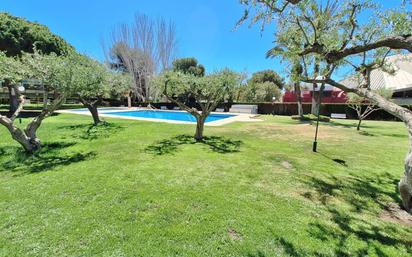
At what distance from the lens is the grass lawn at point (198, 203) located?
276cm

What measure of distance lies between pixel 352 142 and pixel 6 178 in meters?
11.5

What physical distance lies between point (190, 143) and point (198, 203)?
4.89 meters

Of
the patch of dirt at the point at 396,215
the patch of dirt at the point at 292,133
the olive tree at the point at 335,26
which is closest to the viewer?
the patch of dirt at the point at 396,215

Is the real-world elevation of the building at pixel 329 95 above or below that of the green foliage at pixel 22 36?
below

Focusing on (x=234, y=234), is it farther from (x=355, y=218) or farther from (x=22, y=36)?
(x=22, y=36)

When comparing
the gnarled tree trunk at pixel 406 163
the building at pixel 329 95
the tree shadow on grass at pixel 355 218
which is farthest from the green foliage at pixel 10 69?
the building at pixel 329 95

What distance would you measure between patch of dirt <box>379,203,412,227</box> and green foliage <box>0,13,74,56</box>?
17.9 meters

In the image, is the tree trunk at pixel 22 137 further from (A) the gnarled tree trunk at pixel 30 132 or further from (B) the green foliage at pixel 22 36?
(B) the green foliage at pixel 22 36

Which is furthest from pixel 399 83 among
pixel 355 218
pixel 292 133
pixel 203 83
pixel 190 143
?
pixel 355 218

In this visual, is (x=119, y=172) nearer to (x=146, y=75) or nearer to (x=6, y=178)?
(x=6, y=178)

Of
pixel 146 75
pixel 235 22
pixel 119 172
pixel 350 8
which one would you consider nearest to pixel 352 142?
pixel 350 8

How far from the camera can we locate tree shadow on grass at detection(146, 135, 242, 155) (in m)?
7.46

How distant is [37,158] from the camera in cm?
644

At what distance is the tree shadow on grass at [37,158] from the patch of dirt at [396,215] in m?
7.07
